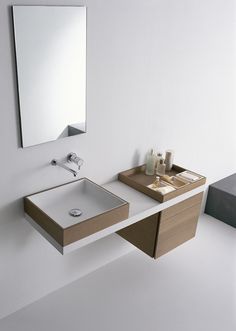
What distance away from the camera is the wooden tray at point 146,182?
8.11 ft

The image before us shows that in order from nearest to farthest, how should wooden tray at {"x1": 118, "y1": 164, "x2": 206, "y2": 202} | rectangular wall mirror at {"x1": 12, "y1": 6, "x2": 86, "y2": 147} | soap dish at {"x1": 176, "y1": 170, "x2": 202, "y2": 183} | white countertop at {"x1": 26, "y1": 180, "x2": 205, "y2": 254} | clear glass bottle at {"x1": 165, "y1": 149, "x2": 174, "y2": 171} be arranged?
1. rectangular wall mirror at {"x1": 12, "y1": 6, "x2": 86, "y2": 147}
2. white countertop at {"x1": 26, "y1": 180, "x2": 205, "y2": 254}
3. wooden tray at {"x1": 118, "y1": 164, "x2": 206, "y2": 202}
4. soap dish at {"x1": 176, "y1": 170, "x2": 202, "y2": 183}
5. clear glass bottle at {"x1": 165, "y1": 149, "x2": 174, "y2": 171}

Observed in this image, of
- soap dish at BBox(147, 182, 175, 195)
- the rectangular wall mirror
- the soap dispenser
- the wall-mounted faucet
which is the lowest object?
soap dish at BBox(147, 182, 175, 195)

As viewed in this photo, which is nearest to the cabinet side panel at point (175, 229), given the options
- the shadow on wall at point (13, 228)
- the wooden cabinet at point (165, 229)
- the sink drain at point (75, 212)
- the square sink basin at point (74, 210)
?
the wooden cabinet at point (165, 229)

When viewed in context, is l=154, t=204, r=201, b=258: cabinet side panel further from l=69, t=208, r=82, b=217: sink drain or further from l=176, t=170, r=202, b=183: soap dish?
l=69, t=208, r=82, b=217: sink drain

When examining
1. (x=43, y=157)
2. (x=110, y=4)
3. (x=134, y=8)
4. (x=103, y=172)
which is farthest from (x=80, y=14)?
(x=103, y=172)

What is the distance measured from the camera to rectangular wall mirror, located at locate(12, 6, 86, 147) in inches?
74.9

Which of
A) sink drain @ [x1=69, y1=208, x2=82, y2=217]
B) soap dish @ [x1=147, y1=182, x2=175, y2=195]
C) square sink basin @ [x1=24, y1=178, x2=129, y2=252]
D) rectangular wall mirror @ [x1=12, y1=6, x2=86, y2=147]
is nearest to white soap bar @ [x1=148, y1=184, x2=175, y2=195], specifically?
soap dish @ [x1=147, y1=182, x2=175, y2=195]

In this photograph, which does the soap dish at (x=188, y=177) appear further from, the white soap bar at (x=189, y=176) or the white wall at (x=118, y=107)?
the white wall at (x=118, y=107)

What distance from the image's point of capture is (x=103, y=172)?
2.59 meters

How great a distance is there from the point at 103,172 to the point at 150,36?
3.14ft

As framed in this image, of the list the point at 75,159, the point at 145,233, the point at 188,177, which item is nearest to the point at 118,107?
the point at 75,159

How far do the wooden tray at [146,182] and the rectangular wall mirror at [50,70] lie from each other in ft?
1.96

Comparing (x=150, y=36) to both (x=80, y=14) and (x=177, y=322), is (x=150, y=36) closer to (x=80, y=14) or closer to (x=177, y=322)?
(x=80, y=14)

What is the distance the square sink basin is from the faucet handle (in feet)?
0.58
